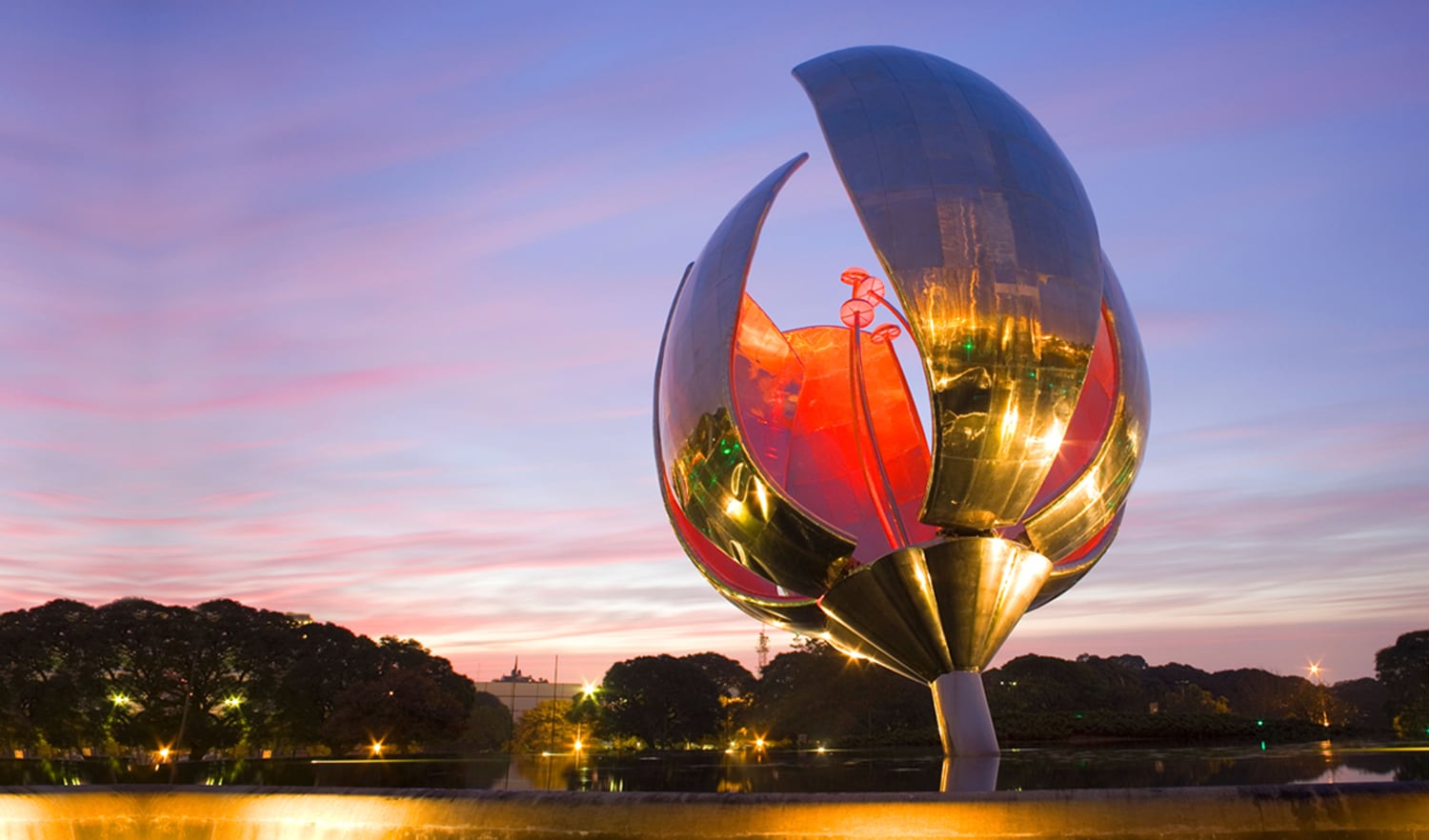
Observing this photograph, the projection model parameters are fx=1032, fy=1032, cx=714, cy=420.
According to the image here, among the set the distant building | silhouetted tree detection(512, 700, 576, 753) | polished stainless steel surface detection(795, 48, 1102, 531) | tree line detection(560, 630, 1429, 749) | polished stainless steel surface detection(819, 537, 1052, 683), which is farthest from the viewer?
the distant building

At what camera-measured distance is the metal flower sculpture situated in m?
10.5

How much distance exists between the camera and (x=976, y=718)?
12.1 m

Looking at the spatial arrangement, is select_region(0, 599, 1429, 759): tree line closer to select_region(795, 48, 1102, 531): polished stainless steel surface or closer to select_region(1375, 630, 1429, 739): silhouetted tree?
select_region(1375, 630, 1429, 739): silhouetted tree

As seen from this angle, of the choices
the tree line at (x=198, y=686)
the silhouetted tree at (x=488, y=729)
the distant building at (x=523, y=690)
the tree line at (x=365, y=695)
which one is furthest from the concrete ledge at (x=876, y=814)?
the distant building at (x=523, y=690)

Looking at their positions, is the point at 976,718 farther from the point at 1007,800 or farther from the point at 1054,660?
the point at 1054,660

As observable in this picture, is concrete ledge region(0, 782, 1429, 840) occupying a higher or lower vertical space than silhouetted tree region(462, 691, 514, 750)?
higher

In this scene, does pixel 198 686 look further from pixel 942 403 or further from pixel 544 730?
pixel 942 403

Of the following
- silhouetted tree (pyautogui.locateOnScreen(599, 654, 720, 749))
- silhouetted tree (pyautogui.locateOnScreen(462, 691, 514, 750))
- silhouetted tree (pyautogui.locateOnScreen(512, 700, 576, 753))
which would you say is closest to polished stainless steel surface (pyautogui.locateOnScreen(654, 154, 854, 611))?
silhouetted tree (pyautogui.locateOnScreen(599, 654, 720, 749))


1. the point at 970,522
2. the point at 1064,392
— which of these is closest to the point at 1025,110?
the point at 1064,392

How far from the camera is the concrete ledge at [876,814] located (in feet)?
18.8

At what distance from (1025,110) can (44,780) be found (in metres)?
14.5

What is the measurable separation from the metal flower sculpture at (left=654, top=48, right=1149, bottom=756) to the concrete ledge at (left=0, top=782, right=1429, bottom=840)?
5130 millimetres

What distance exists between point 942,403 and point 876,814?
209 inches

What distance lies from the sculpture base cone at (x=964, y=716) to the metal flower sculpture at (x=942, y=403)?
1.0 inches
